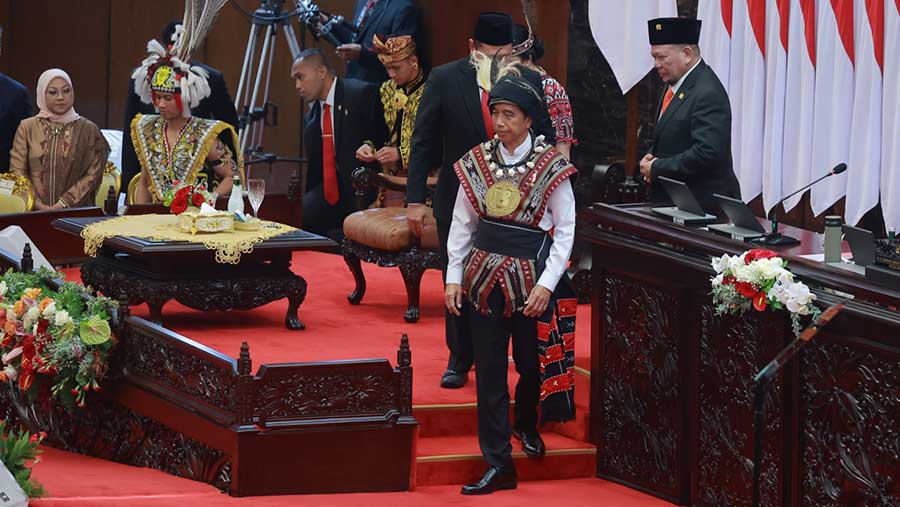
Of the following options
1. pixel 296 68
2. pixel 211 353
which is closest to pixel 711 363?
pixel 211 353

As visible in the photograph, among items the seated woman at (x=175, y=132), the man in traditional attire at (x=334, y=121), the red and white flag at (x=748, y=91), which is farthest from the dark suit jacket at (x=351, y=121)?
the red and white flag at (x=748, y=91)

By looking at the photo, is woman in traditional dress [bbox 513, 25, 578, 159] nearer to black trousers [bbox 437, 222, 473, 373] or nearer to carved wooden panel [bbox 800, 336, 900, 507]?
black trousers [bbox 437, 222, 473, 373]

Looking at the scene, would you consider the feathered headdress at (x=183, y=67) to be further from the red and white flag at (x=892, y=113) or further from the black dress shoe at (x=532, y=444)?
the red and white flag at (x=892, y=113)

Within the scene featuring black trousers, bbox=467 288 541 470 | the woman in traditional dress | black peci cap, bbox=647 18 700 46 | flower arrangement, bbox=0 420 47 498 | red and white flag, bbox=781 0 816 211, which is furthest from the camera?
red and white flag, bbox=781 0 816 211

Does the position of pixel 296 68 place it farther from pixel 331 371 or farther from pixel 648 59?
pixel 331 371

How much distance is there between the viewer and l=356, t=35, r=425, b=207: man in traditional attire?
795 centimetres

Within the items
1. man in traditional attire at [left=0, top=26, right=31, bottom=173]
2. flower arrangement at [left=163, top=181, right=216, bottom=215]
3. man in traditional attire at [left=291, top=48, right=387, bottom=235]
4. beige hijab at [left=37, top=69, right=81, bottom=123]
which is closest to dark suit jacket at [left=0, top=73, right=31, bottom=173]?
man in traditional attire at [left=0, top=26, right=31, bottom=173]

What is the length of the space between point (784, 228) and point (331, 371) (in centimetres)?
172

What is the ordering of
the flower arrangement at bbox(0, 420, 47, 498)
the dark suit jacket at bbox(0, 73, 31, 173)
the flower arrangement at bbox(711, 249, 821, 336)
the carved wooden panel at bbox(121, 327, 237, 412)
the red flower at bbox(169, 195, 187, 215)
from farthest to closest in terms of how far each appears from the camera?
the dark suit jacket at bbox(0, 73, 31, 173)
the red flower at bbox(169, 195, 187, 215)
the carved wooden panel at bbox(121, 327, 237, 412)
the flower arrangement at bbox(0, 420, 47, 498)
the flower arrangement at bbox(711, 249, 821, 336)

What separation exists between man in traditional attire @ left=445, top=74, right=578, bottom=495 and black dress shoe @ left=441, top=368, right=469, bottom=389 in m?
0.62

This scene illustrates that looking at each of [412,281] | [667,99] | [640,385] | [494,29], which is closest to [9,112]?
[412,281]

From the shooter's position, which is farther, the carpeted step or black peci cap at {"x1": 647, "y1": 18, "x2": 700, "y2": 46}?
black peci cap at {"x1": 647, "y1": 18, "x2": 700, "y2": 46}

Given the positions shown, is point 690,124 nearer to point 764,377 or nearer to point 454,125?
point 454,125

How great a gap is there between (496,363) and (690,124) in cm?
135
